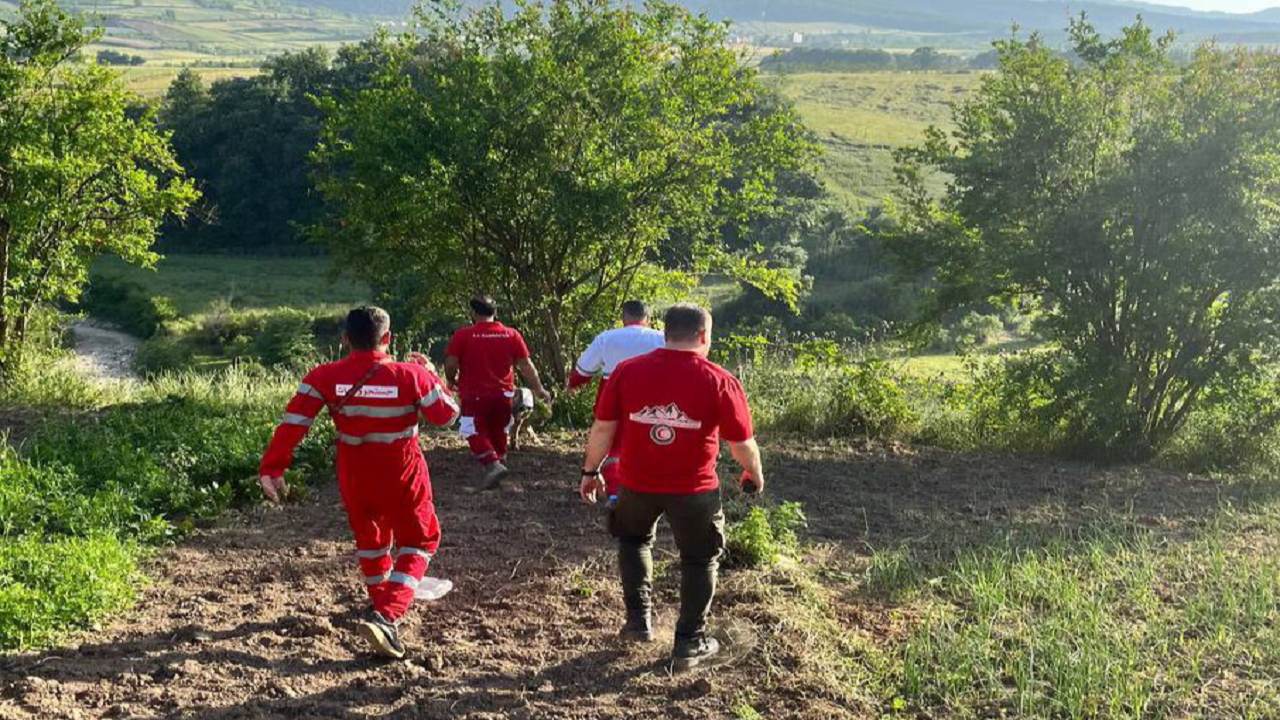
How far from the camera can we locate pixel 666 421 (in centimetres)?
508

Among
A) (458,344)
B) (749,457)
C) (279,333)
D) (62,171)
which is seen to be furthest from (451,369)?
(279,333)

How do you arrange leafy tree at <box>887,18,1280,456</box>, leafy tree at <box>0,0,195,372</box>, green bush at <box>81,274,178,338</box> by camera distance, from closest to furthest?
1. leafy tree at <box>887,18,1280,456</box>
2. leafy tree at <box>0,0,195,372</box>
3. green bush at <box>81,274,178,338</box>

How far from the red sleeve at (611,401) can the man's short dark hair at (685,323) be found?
34 centimetres

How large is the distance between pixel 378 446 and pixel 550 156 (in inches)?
242

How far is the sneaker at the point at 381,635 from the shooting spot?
17.1ft

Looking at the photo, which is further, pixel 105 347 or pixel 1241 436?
pixel 105 347

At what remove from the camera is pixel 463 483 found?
891 centimetres

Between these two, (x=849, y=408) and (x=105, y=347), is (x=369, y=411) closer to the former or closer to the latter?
(x=849, y=408)

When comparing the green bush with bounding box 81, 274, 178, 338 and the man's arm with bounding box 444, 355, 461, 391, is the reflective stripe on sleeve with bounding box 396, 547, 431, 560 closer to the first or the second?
the man's arm with bounding box 444, 355, 461, 391

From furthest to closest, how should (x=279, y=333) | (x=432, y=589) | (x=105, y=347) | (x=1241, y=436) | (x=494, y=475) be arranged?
1. (x=105, y=347)
2. (x=279, y=333)
3. (x=1241, y=436)
4. (x=494, y=475)
5. (x=432, y=589)

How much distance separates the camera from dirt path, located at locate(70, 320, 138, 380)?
36656 mm

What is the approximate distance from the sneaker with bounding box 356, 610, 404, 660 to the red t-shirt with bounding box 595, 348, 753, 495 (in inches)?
56.2

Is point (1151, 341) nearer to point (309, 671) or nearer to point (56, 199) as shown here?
point (309, 671)

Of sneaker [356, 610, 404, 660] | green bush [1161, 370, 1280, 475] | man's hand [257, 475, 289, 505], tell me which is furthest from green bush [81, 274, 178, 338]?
sneaker [356, 610, 404, 660]
